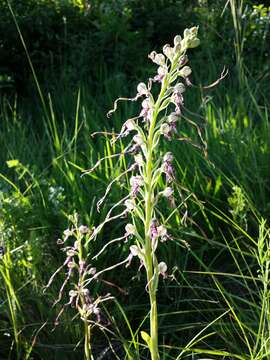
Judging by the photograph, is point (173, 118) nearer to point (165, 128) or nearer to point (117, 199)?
point (165, 128)

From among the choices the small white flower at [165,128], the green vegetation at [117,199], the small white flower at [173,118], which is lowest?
the green vegetation at [117,199]

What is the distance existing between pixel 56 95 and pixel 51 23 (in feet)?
2.58

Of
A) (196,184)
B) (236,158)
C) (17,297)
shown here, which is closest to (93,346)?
(17,297)

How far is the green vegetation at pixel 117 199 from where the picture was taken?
8.71ft

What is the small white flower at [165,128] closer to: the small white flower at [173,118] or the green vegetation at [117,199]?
the small white flower at [173,118]

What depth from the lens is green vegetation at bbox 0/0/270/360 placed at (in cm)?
266

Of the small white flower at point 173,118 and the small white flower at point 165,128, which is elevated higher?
the small white flower at point 173,118

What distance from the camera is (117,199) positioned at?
3.14 metres

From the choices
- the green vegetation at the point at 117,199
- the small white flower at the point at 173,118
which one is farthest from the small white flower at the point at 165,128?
the green vegetation at the point at 117,199

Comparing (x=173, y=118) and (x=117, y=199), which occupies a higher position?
(x=173, y=118)

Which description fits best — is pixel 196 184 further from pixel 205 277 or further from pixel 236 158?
pixel 205 277

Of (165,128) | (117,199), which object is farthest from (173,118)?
(117,199)

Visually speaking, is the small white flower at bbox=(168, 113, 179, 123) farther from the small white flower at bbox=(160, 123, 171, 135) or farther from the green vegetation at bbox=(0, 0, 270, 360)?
the green vegetation at bbox=(0, 0, 270, 360)

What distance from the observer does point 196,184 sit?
10.7 feet
